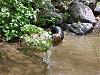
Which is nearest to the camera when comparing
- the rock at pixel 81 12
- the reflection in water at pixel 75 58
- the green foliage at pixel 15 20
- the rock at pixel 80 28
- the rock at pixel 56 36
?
the reflection in water at pixel 75 58

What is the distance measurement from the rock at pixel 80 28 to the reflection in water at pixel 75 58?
2.03ft

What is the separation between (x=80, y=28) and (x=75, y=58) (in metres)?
3.39

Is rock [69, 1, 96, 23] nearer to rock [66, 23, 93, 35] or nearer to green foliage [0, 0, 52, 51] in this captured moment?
rock [66, 23, 93, 35]

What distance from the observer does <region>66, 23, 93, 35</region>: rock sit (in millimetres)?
10859

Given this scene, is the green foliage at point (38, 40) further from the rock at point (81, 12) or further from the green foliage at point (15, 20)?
the rock at point (81, 12)

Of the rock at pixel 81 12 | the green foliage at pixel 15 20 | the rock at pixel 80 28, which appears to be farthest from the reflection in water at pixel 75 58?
the rock at pixel 81 12

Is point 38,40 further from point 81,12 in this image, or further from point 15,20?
point 81,12

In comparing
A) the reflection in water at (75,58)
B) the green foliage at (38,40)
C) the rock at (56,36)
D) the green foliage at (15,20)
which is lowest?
the reflection in water at (75,58)

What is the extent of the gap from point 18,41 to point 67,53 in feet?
4.93

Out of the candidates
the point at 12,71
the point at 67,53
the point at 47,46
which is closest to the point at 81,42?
the point at 67,53

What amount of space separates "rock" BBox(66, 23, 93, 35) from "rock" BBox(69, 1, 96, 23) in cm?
49

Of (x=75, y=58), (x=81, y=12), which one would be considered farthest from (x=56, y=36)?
(x=81, y=12)

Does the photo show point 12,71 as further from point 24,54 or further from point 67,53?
point 67,53

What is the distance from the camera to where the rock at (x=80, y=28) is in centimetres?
1086
